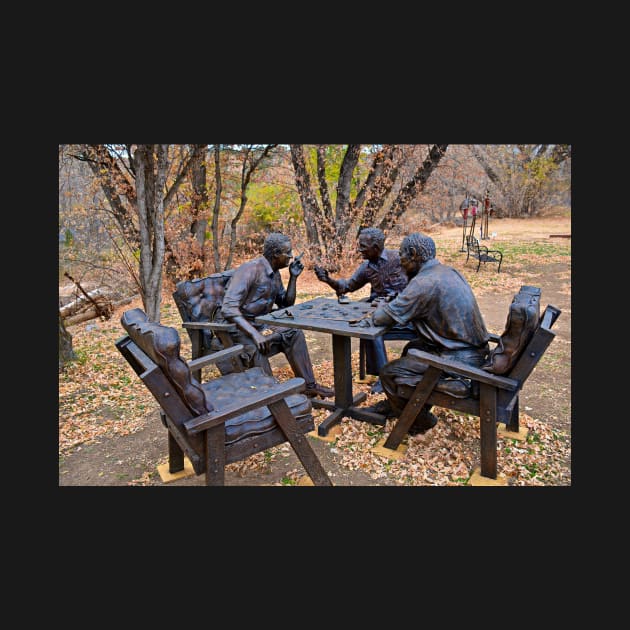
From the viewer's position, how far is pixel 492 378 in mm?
3428

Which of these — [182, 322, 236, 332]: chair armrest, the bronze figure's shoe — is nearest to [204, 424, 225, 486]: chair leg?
[182, 322, 236, 332]: chair armrest

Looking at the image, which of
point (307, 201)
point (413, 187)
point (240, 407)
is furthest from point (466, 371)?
point (413, 187)

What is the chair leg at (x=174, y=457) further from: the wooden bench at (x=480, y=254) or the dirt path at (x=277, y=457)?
the wooden bench at (x=480, y=254)

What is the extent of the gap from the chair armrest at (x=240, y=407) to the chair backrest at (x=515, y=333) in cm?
139

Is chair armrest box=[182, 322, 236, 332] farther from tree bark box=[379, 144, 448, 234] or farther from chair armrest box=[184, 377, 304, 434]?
tree bark box=[379, 144, 448, 234]

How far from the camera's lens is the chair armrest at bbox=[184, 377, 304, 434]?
9.23 ft

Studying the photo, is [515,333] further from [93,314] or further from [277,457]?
[93,314]

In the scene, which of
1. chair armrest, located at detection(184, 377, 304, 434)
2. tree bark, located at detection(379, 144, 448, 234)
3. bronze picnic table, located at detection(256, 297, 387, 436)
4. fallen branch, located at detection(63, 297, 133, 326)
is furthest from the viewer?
tree bark, located at detection(379, 144, 448, 234)

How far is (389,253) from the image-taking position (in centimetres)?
539

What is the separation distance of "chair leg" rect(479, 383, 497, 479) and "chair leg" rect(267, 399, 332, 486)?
3.93 ft

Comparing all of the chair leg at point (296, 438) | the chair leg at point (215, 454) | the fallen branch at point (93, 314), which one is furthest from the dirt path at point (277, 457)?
the fallen branch at point (93, 314)

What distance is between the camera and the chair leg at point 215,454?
9.62 feet

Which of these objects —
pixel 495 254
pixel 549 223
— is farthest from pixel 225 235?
pixel 549 223

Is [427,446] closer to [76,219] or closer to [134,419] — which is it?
[134,419]
